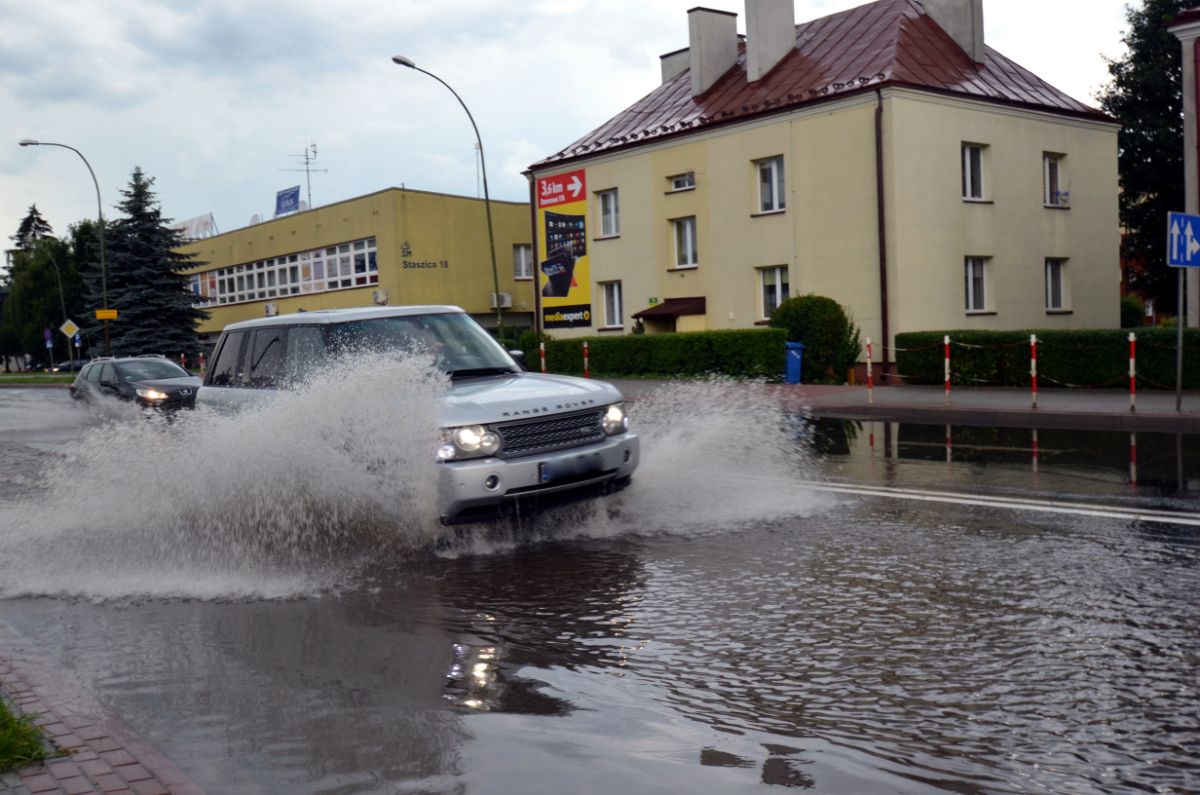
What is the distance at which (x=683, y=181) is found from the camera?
34969 millimetres

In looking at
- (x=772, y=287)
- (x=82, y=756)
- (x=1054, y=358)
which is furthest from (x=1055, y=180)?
(x=82, y=756)

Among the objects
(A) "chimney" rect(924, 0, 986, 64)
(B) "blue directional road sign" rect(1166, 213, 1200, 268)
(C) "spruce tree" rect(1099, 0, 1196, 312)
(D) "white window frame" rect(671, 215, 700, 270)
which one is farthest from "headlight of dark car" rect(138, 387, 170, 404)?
(C) "spruce tree" rect(1099, 0, 1196, 312)

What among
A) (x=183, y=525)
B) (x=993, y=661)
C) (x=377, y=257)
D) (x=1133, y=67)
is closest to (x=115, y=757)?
(x=993, y=661)

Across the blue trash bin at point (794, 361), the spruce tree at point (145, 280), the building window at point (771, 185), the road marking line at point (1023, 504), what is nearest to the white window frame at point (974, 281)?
the building window at point (771, 185)

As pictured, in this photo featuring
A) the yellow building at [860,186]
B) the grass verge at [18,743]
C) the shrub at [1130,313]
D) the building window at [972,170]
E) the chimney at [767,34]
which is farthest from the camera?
the shrub at [1130,313]

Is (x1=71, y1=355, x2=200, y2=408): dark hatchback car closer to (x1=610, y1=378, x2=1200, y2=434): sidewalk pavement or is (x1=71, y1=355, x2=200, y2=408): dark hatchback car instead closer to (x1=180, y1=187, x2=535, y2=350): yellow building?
(x1=610, y1=378, x2=1200, y2=434): sidewalk pavement

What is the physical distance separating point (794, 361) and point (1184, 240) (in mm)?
10523

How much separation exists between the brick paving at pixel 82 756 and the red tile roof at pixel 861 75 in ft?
88.3

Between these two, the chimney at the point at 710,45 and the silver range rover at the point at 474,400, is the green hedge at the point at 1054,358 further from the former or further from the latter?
the silver range rover at the point at 474,400

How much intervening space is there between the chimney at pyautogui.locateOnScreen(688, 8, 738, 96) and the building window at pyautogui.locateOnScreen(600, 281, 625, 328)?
6.79m

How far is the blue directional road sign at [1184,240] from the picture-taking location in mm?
16734

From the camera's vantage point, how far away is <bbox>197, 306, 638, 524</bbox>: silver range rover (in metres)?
7.35

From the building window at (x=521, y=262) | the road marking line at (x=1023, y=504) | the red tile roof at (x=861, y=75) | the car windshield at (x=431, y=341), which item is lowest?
the road marking line at (x=1023, y=504)

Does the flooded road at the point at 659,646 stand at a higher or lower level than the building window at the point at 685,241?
lower
